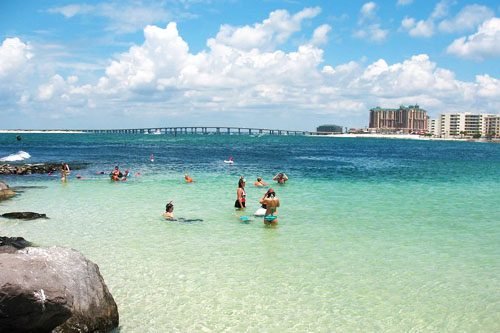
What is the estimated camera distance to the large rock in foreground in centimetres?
788

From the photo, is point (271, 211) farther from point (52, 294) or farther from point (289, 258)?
point (52, 294)

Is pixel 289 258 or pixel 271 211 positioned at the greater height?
pixel 271 211

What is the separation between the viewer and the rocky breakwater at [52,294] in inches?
310

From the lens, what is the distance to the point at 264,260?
49.0ft

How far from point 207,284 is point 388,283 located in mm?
5007

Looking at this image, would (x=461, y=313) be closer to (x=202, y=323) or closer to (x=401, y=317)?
(x=401, y=317)

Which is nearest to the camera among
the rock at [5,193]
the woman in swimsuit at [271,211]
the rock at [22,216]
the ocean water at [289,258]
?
the ocean water at [289,258]

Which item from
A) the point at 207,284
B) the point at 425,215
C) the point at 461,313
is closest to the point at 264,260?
the point at 207,284

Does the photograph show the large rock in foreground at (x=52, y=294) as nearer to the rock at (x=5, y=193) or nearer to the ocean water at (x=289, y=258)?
the ocean water at (x=289, y=258)

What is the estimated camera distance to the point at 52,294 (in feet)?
27.0

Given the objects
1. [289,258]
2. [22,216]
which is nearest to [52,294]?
[289,258]

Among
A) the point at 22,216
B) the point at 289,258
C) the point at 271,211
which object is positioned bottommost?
the point at 289,258

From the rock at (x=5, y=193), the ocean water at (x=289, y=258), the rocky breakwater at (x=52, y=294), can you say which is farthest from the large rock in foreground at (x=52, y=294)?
the rock at (x=5, y=193)

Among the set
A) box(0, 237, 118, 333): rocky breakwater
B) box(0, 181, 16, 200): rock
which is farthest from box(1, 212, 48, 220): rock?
box(0, 237, 118, 333): rocky breakwater
